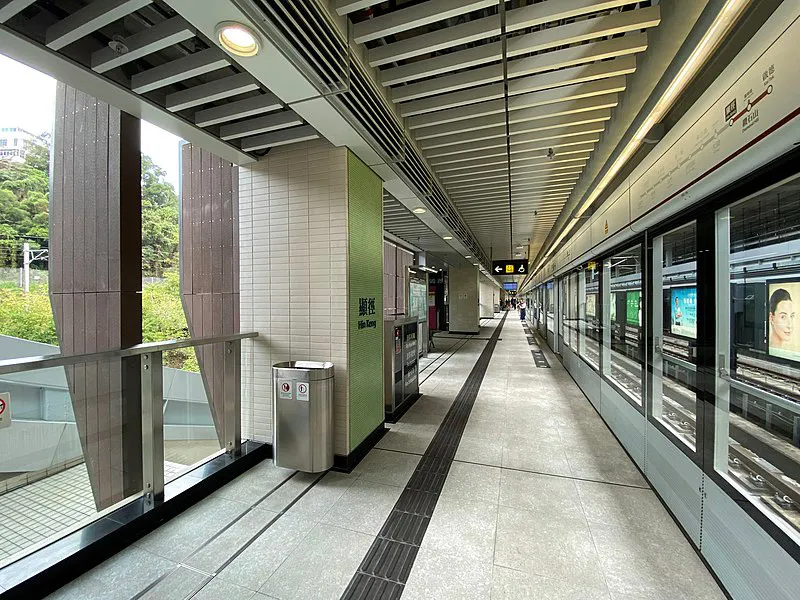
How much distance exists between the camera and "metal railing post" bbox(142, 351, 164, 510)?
2.30 m

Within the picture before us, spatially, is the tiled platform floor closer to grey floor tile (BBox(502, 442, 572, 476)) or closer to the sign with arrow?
grey floor tile (BBox(502, 442, 572, 476))

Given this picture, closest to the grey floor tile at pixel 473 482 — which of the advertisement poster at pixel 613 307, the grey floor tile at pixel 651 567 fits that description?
the grey floor tile at pixel 651 567

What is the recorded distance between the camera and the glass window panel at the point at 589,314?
197 inches

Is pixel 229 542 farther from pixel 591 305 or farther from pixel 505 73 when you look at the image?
pixel 591 305

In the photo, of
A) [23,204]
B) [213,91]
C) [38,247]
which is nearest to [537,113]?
[213,91]

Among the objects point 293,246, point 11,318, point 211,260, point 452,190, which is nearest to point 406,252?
point 452,190

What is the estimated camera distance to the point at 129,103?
7.55ft

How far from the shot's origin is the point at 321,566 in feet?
6.19

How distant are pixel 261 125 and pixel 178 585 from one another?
3.20m

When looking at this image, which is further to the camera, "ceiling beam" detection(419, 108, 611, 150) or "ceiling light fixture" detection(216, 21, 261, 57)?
"ceiling beam" detection(419, 108, 611, 150)

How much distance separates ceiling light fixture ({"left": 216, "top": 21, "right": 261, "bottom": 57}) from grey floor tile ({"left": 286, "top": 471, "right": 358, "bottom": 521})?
9.62 feet

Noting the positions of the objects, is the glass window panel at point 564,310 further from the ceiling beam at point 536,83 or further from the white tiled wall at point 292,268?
the white tiled wall at point 292,268

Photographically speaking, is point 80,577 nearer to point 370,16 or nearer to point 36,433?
point 36,433

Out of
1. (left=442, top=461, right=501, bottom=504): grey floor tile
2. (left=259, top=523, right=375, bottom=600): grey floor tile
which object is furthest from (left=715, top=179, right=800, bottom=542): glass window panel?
(left=259, top=523, right=375, bottom=600): grey floor tile
